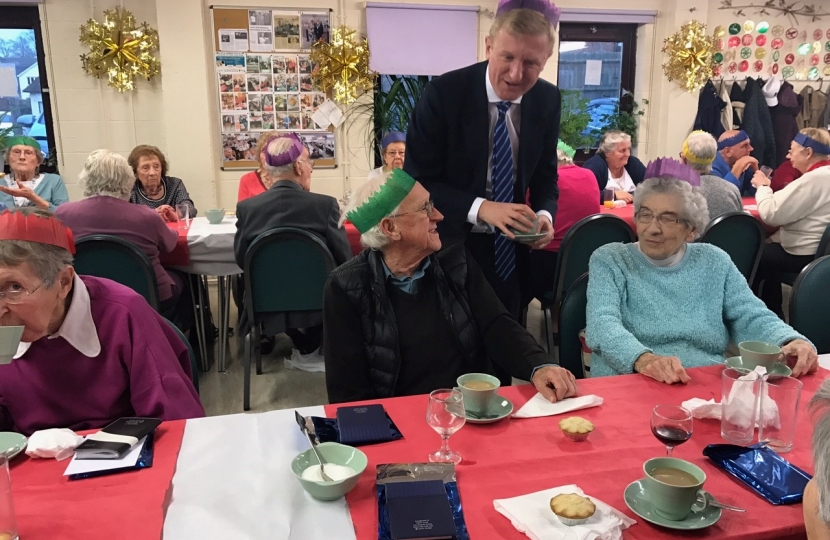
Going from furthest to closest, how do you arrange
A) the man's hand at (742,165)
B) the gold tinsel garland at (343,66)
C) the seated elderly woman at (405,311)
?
1. the gold tinsel garland at (343,66)
2. the man's hand at (742,165)
3. the seated elderly woman at (405,311)

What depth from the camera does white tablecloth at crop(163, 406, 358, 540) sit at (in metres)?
1.11

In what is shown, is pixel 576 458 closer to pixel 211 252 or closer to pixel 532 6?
pixel 532 6

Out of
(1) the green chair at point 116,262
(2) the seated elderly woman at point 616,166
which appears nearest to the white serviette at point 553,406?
(1) the green chair at point 116,262

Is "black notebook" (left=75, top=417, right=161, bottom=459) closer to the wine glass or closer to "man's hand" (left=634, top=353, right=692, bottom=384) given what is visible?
the wine glass

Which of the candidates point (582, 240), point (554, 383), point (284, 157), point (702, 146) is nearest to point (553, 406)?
point (554, 383)

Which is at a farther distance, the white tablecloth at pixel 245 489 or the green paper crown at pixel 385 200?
the green paper crown at pixel 385 200

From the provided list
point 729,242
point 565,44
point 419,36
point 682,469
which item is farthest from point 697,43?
point 682,469

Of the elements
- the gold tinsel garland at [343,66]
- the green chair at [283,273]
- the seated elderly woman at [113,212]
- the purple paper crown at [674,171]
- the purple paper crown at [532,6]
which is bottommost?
the green chair at [283,273]

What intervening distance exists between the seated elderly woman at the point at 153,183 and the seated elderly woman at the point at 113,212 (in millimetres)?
1257

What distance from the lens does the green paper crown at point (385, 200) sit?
1.94 metres

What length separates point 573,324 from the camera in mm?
2186

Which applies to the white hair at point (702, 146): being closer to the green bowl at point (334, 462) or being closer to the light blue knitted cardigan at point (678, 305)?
the light blue knitted cardigan at point (678, 305)

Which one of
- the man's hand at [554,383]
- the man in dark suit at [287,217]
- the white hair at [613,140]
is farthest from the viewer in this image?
the white hair at [613,140]

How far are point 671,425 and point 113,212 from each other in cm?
300
